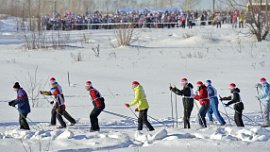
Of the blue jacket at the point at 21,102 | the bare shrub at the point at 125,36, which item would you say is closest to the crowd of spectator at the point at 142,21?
the bare shrub at the point at 125,36

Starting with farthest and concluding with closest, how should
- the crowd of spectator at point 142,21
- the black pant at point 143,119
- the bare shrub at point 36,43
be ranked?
the crowd of spectator at point 142,21
the bare shrub at point 36,43
the black pant at point 143,119

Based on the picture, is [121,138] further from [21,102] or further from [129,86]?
[129,86]

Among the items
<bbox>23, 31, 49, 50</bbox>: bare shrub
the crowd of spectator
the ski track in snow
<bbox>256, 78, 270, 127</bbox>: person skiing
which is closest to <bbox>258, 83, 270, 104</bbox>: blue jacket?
<bbox>256, 78, 270, 127</bbox>: person skiing

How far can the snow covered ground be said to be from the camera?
410 inches

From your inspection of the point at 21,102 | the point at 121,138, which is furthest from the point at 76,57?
the point at 121,138

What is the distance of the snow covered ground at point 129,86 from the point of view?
34.2 feet

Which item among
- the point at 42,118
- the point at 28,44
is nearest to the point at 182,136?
the point at 42,118

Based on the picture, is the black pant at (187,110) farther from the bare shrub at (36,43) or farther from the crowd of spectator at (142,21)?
the crowd of spectator at (142,21)

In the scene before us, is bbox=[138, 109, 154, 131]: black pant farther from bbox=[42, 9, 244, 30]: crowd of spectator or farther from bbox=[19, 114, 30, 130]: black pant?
bbox=[42, 9, 244, 30]: crowd of spectator

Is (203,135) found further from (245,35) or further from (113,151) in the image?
(245,35)

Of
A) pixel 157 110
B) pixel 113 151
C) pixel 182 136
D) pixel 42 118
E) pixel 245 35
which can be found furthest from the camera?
pixel 245 35

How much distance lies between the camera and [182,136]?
35.4 ft

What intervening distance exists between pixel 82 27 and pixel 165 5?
184ft

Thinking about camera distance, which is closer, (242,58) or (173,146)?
(173,146)
